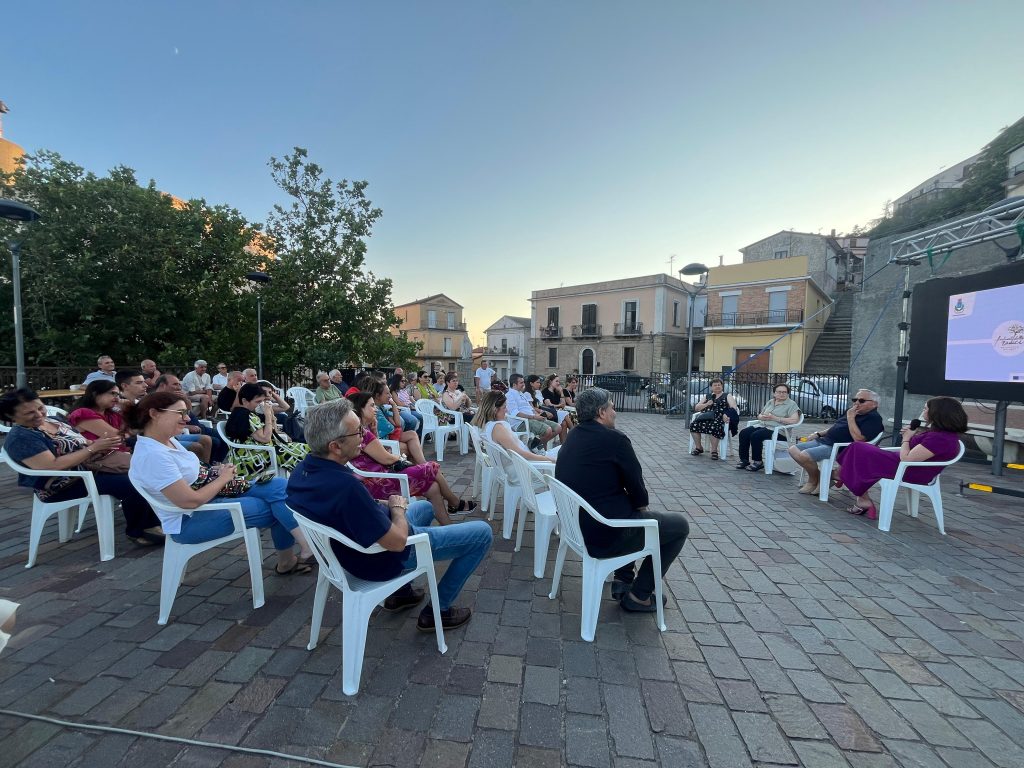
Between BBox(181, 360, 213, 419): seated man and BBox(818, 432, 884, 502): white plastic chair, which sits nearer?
BBox(818, 432, 884, 502): white plastic chair

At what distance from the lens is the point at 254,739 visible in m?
1.65

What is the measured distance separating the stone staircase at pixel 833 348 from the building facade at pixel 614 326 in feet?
26.7

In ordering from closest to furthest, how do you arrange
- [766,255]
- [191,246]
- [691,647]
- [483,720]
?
1. [483,720]
2. [691,647]
3. [191,246]
4. [766,255]

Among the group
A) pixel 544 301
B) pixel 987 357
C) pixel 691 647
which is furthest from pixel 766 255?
pixel 691 647

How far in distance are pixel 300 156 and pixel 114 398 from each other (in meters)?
12.5

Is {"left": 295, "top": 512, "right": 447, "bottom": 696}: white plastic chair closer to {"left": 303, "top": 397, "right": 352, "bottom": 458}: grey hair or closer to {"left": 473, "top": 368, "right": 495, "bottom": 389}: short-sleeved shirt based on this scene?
{"left": 303, "top": 397, "right": 352, "bottom": 458}: grey hair

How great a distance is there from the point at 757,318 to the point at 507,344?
22462 millimetres

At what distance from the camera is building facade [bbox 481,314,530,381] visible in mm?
40719

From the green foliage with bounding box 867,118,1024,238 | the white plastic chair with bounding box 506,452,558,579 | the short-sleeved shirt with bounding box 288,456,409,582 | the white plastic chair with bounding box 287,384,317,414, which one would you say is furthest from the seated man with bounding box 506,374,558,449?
the green foliage with bounding box 867,118,1024,238

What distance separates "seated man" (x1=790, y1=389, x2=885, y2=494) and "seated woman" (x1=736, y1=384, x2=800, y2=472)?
753 millimetres

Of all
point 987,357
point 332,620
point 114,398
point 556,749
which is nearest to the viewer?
point 556,749

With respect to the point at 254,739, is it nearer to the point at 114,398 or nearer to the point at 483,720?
the point at 483,720

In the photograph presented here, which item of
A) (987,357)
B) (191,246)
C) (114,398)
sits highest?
(191,246)

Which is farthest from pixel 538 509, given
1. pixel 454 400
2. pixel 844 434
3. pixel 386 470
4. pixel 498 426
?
pixel 454 400
